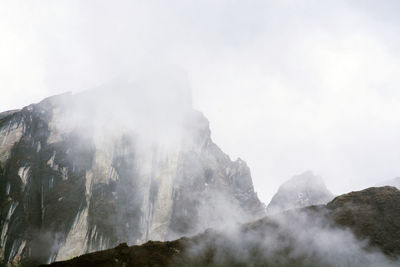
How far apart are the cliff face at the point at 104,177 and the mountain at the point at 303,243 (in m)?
18.7

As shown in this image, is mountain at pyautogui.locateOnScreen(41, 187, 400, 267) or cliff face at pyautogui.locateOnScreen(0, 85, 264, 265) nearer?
mountain at pyautogui.locateOnScreen(41, 187, 400, 267)

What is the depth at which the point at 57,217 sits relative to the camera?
97062 millimetres

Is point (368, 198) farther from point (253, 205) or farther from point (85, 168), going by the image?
point (85, 168)

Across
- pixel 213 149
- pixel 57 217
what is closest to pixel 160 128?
pixel 213 149

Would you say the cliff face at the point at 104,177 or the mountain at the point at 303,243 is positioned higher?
the cliff face at the point at 104,177

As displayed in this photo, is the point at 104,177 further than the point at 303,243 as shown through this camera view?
Yes

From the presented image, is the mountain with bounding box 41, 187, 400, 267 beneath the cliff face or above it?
beneath

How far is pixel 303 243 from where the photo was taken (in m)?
83.8

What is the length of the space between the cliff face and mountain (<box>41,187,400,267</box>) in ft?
61.3

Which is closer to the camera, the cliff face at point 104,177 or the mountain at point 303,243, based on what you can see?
the mountain at point 303,243

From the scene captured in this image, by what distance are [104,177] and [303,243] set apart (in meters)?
60.8

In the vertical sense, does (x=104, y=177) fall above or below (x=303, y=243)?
above

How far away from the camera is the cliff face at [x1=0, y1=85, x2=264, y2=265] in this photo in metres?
92.8

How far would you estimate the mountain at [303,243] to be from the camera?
→ 75000mm
